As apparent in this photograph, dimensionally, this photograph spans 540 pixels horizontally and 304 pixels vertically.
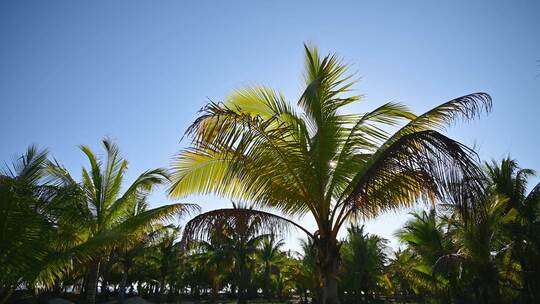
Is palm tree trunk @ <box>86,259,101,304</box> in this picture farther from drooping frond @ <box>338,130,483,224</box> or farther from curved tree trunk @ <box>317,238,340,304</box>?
drooping frond @ <box>338,130,483,224</box>

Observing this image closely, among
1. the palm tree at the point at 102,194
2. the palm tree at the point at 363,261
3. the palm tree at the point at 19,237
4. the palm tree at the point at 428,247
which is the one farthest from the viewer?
the palm tree at the point at 363,261

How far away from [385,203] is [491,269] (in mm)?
11377

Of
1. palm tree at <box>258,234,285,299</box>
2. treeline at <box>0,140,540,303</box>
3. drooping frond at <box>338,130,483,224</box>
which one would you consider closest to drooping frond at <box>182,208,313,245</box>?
treeline at <box>0,140,540,303</box>

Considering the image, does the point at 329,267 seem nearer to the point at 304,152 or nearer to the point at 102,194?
the point at 304,152

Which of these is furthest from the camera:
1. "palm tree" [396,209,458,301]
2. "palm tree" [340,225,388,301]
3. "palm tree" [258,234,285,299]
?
"palm tree" [258,234,285,299]

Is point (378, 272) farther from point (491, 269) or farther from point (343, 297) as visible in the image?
point (491, 269)

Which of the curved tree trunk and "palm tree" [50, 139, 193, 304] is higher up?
"palm tree" [50, 139, 193, 304]

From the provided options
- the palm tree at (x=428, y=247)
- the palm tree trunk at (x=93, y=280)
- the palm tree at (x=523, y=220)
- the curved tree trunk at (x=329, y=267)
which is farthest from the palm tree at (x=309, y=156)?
the palm tree at (x=428, y=247)

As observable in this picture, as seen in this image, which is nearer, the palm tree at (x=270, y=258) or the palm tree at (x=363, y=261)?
the palm tree at (x=363, y=261)

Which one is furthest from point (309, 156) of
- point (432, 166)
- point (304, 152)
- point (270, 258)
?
point (270, 258)

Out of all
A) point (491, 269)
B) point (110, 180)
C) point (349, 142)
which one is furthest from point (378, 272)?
point (349, 142)

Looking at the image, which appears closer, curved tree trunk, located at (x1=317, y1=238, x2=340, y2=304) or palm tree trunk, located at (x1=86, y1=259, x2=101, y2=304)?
curved tree trunk, located at (x1=317, y1=238, x2=340, y2=304)

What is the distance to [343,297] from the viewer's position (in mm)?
37344

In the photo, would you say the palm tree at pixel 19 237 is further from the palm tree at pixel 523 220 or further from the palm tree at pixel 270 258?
the palm tree at pixel 270 258
